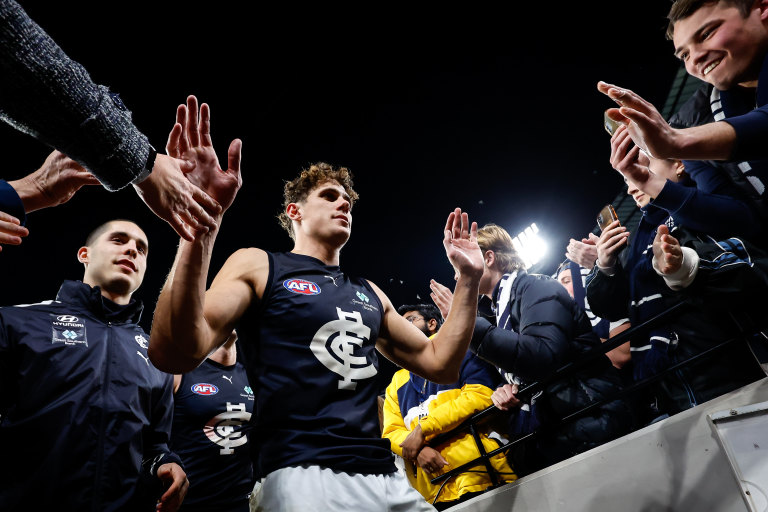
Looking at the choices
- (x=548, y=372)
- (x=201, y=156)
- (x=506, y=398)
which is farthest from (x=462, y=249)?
(x=201, y=156)

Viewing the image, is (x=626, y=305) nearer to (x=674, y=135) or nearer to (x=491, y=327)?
(x=491, y=327)

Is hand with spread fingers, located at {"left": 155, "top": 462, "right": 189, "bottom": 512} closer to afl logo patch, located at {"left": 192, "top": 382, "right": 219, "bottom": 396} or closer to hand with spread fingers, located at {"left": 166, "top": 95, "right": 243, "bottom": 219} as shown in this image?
afl logo patch, located at {"left": 192, "top": 382, "right": 219, "bottom": 396}

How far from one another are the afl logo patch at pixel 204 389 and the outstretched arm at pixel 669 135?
326 cm

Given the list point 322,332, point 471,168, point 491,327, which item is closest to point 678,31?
point 491,327

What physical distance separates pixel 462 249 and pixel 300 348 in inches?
42.0

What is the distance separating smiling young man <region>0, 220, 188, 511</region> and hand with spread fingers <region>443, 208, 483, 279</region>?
180 centimetres

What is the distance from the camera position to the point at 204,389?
345 cm

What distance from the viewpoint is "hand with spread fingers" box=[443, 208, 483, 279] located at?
2.27 m

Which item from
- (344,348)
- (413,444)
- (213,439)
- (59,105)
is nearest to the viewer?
(59,105)

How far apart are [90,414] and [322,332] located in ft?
4.21

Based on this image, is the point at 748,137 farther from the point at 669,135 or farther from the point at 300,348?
the point at 300,348

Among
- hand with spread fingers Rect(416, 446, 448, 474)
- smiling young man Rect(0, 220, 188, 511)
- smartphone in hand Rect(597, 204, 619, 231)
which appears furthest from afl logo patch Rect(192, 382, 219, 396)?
smartphone in hand Rect(597, 204, 619, 231)

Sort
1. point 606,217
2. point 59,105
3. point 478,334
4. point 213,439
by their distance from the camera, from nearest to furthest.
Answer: point 59,105 < point 478,334 < point 606,217 < point 213,439

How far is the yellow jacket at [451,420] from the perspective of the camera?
2.79 m
